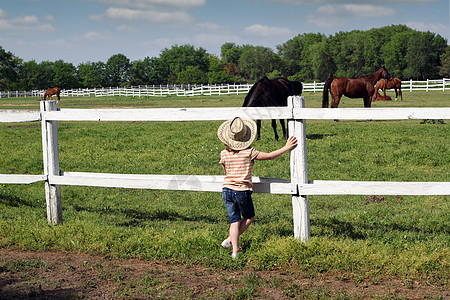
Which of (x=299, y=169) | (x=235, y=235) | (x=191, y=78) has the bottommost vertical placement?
(x=235, y=235)

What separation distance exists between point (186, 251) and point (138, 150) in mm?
7681

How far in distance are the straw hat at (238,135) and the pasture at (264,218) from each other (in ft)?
3.70

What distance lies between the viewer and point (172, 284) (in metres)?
4.36

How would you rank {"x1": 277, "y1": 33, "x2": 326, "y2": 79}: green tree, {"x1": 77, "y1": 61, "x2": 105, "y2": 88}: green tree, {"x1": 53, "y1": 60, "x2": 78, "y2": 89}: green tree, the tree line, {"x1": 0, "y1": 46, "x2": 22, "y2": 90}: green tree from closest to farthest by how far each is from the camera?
{"x1": 0, "y1": 46, "x2": 22, "y2": 90}: green tree < the tree line < {"x1": 53, "y1": 60, "x2": 78, "y2": 89}: green tree < {"x1": 77, "y1": 61, "x2": 105, "y2": 88}: green tree < {"x1": 277, "y1": 33, "x2": 326, "y2": 79}: green tree

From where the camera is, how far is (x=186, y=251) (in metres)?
5.04

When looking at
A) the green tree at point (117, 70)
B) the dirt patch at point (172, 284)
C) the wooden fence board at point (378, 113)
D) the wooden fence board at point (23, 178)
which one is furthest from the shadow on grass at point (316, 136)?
the green tree at point (117, 70)

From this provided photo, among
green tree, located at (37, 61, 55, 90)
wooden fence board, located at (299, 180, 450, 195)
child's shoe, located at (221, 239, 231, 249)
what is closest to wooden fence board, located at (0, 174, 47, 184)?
child's shoe, located at (221, 239, 231, 249)

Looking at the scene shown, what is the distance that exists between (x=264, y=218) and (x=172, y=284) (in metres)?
2.33

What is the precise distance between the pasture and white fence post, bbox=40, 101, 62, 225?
0.25 metres

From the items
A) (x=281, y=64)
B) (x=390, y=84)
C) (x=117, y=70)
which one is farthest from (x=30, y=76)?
(x=390, y=84)

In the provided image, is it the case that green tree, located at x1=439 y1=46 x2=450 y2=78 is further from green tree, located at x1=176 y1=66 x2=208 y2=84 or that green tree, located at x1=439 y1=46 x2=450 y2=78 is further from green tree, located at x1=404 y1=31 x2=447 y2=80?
green tree, located at x1=176 y1=66 x2=208 y2=84

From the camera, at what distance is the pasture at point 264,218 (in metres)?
4.65

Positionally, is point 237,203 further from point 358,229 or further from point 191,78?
point 191,78

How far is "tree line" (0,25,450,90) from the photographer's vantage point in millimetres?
124500
